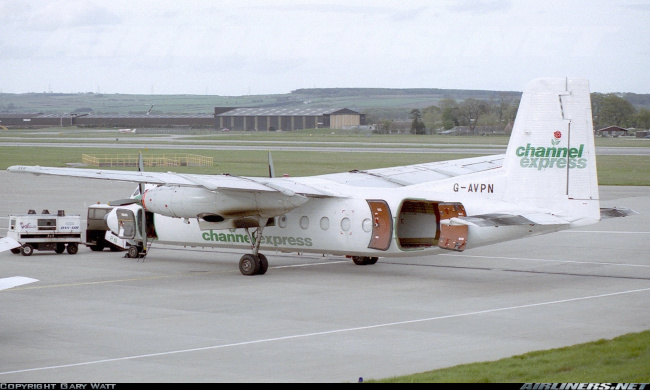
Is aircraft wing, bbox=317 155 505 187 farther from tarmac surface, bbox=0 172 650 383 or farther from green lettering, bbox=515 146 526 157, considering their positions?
green lettering, bbox=515 146 526 157

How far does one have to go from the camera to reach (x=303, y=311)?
758 inches

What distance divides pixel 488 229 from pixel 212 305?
290 inches

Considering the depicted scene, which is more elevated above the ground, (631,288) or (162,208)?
(162,208)

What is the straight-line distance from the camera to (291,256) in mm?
28828

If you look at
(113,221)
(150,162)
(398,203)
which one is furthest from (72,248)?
(150,162)

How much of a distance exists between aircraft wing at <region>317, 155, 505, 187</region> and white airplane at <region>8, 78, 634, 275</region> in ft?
0.40

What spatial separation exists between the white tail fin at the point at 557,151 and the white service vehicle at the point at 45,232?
1520 cm

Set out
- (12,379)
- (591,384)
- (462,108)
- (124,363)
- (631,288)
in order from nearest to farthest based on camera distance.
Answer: (591,384)
(12,379)
(124,363)
(631,288)
(462,108)

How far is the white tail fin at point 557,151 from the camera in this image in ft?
71.7

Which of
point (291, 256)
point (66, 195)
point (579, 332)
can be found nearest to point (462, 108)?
point (66, 195)

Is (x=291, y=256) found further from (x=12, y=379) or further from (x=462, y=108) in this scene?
(x=462, y=108)

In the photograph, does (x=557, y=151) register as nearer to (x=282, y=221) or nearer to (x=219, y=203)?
(x=282, y=221)

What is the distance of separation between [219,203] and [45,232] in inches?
324

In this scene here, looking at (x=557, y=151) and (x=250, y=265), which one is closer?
(x=557, y=151)
